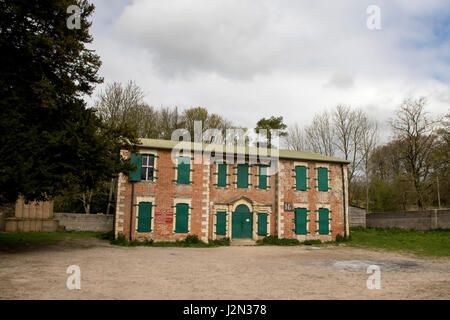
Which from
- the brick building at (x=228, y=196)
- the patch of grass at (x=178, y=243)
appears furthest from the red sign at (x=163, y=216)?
the patch of grass at (x=178, y=243)

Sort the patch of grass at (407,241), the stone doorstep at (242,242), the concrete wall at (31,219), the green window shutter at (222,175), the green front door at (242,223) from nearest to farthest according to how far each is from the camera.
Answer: the patch of grass at (407,241) < the stone doorstep at (242,242) < the green front door at (242,223) < the green window shutter at (222,175) < the concrete wall at (31,219)

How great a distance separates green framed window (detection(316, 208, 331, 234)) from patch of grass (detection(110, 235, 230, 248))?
6.34 m

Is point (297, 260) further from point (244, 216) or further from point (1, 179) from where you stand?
point (1, 179)

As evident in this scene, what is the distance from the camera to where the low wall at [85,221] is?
23.3 metres

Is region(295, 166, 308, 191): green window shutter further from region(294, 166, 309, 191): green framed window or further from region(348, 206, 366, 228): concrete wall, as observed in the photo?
region(348, 206, 366, 228): concrete wall

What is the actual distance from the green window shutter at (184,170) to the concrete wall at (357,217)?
15.0m

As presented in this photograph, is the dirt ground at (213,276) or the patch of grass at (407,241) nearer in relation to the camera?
the dirt ground at (213,276)

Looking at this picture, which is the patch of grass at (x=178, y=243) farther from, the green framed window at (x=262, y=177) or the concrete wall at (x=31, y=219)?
the concrete wall at (x=31, y=219)

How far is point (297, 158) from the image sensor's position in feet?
70.7

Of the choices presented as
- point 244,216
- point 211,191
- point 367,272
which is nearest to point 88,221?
point 211,191

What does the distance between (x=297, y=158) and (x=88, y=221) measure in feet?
49.9

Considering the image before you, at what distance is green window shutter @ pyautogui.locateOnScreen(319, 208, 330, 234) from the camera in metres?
21.6

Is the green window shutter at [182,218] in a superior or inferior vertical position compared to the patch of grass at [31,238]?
superior

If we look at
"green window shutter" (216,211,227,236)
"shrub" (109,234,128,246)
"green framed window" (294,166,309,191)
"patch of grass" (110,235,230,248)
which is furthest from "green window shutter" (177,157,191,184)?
"green framed window" (294,166,309,191)
